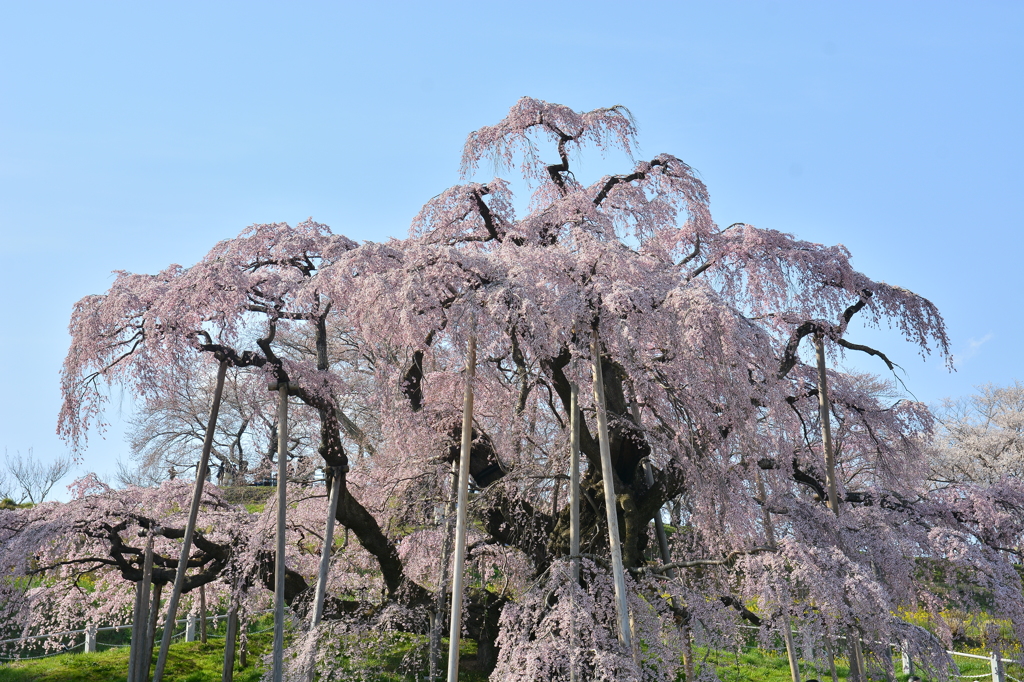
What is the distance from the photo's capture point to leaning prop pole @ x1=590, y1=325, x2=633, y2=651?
8898mm

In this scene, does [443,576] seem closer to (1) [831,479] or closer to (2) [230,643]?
(2) [230,643]

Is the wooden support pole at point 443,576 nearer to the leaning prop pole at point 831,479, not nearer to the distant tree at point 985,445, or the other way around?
the leaning prop pole at point 831,479

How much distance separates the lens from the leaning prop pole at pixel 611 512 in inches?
350

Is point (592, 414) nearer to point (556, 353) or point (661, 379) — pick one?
point (661, 379)

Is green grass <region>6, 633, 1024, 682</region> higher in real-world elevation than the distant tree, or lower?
lower

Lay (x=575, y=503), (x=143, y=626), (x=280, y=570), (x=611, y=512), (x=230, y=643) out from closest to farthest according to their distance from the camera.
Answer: (x=611, y=512) → (x=280, y=570) → (x=575, y=503) → (x=143, y=626) → (x=230, y=643)

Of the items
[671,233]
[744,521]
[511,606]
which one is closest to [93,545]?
[511,606]

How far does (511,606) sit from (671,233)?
7.12m

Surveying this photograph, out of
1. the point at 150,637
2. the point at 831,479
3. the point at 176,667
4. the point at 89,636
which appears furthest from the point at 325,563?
the point at 89,636

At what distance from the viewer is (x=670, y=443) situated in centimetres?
1118

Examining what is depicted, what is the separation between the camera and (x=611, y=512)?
9.15 m

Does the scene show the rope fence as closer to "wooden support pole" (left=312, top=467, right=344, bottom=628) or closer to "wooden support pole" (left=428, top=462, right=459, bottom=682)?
"wooden support pole" (left=428, top=462, right=459, bottom=682)

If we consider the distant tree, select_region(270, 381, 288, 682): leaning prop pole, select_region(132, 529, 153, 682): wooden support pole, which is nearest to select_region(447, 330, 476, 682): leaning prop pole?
select_region(270, 381, 288, 682): leaning prop pole

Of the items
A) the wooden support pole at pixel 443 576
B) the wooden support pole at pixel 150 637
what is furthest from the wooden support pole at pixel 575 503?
the wooden support pole at pixel 150 637
